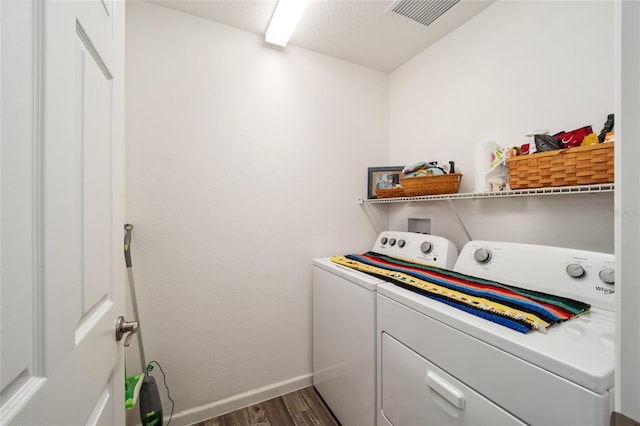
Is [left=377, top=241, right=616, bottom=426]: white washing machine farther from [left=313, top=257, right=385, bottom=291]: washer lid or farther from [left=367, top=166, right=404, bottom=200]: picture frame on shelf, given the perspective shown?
[left=367, top=166, right=404, bottom=200]: picture frame on shelf

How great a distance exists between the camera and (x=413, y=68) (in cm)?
199

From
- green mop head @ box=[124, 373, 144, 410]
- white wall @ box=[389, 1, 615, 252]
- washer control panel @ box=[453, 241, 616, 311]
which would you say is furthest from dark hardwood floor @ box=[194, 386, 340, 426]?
white wall @ box=[389, 1, 615, 252]

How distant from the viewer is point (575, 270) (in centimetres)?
97

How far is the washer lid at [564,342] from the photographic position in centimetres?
58

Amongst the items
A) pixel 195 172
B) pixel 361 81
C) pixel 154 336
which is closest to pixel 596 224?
pixel 361 81

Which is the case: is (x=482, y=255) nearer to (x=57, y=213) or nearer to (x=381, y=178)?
(x=381, y=178)

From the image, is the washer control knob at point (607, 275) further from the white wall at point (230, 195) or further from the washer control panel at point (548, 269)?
the white wall at point (230, 195)

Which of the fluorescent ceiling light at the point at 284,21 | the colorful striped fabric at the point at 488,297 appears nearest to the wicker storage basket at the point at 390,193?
the colorful striped fabric at the point at 488,297

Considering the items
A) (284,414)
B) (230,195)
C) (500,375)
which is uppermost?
(230,195)

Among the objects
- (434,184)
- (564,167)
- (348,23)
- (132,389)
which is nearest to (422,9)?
(348,23)

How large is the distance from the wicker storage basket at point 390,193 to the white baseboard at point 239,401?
1451mm

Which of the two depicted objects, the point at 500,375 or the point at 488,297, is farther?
the point at 488,297

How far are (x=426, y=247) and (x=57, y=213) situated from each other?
1.61 m

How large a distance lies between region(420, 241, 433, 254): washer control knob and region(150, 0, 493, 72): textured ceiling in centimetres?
141
